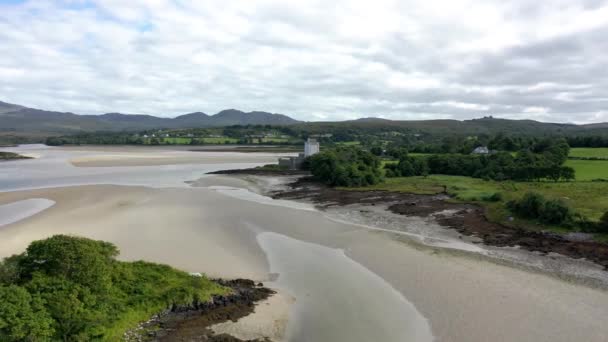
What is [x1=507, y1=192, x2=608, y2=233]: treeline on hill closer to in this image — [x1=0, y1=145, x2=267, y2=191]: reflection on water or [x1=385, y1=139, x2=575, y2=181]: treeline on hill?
[x1=385, y1=139, x2=575, y2=181]: treeline on hill

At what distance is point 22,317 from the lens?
35.7 ft

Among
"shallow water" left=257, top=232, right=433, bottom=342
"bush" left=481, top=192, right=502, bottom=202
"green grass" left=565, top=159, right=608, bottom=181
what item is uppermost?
"green grass" left=565, top=159, right=608, bottom=181

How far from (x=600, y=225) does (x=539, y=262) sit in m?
6.61

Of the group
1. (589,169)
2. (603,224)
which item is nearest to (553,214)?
(603,224)

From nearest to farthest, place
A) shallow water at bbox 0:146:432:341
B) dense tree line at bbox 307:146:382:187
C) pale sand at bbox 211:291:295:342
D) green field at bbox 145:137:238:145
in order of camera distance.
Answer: pale sand at bbox 211:291:295:342, shallow water at bbox 0:146:432:341, dense tree line at bbox 307:146:382:187, green field at bbox 145:137:238:145

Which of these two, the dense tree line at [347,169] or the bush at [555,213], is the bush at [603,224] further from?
the dense tree line at [347,169]

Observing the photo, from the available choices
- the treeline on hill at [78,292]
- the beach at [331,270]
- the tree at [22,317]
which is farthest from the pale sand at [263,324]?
the tree at [22,317]

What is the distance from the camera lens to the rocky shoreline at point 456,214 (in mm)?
23000

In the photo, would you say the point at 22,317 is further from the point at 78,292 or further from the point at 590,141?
the point at 590,141

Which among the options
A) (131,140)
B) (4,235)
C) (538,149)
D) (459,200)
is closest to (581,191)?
(459,200)

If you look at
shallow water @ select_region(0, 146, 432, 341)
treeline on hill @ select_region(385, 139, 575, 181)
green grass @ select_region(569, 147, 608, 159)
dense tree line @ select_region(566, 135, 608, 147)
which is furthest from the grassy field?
dense tree line @ select_region(566, 135, 608, 147)

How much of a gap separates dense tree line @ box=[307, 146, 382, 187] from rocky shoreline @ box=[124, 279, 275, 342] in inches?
1255

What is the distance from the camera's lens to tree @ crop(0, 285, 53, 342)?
34.4 ft

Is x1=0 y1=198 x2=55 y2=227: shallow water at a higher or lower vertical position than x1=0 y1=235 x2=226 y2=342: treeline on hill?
lower
